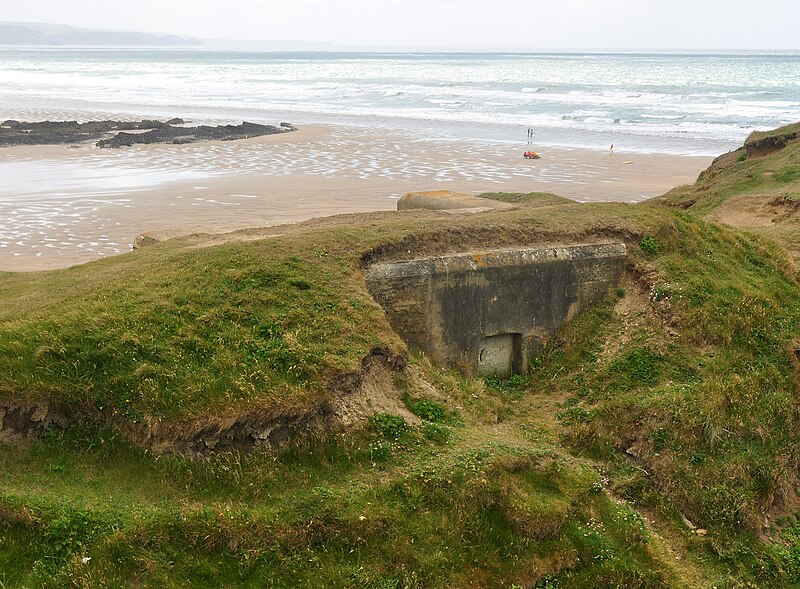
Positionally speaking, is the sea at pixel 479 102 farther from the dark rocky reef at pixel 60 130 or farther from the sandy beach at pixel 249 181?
the dark rocky reef at pixel 60 130

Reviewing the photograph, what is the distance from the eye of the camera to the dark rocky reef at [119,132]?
41781 millimetres

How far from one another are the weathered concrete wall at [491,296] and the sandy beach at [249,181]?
6.55 meters

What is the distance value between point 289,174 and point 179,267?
22912mm

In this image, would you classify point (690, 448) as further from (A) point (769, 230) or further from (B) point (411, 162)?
(B) point (411, 162)

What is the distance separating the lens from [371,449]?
882 cm

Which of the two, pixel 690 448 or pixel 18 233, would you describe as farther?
pixel 18 233

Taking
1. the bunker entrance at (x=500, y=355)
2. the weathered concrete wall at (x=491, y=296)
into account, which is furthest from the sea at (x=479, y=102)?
the bunker entrance at (x=500, y=355)

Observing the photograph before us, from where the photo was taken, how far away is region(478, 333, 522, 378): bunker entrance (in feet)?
40.4

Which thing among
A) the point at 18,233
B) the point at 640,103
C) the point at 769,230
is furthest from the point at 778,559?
the point at 640,103

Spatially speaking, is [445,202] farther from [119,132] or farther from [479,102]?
[479,102]

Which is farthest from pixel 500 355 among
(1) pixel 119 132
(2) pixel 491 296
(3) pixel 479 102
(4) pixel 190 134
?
(3) pixel 479 102

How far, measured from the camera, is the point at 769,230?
17.3 metres

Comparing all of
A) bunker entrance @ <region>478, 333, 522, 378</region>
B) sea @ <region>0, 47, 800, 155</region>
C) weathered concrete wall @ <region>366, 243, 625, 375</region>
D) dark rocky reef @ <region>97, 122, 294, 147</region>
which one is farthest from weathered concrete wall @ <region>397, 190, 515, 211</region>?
dark rocky reef @ <region>97, 122, 294, 147</region>

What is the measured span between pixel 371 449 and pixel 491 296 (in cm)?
406
